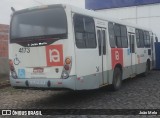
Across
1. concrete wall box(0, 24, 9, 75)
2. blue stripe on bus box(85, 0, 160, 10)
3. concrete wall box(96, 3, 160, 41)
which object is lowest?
concrete wall box(0, 24, 9, 75)

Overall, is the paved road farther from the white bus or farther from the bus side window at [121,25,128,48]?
the bus side window at [121,25,128,48]

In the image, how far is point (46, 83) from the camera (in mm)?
9258

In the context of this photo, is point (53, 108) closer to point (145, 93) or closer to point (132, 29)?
point (145, 93)

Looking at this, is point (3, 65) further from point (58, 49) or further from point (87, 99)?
point (58, 49)

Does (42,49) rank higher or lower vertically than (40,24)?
lower

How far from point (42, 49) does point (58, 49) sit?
55 centimetres


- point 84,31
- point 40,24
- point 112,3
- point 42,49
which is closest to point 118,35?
point 84,31

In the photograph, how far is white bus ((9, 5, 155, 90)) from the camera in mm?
9117

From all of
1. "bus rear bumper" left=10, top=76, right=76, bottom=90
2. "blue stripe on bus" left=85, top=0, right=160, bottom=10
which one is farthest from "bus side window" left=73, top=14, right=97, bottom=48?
"blue stripe on bus" left=85, top=0, right=160, bottom=10

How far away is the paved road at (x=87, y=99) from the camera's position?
31.6 feet

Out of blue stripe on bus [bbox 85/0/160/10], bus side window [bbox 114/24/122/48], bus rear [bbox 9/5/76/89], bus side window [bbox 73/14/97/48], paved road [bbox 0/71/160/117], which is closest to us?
bus rear [bbox 9/5/76/89]

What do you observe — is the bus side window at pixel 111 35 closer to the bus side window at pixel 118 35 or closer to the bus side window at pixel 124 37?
the bus side window at pixel 118 35

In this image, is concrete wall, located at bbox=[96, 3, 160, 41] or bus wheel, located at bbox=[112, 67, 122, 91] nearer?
bus wheel, located at bbox=[112, 67, 122, 91]

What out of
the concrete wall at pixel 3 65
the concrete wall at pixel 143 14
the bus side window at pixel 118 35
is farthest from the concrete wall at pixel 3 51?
the concrete wall at pixel 143 14
